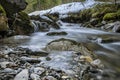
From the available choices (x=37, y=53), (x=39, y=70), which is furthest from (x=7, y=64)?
(x=37, y=53)

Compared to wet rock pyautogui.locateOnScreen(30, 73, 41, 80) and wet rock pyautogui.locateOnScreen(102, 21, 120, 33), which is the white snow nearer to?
wet rock pyautogui.locateOnScreen(102, 21, 120, 33)

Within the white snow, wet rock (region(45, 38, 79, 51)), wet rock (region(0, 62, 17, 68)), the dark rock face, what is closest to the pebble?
wet rock (region(0, 62, 17, 68))

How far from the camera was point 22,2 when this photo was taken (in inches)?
512

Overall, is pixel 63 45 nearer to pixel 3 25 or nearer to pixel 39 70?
pixel 39 70

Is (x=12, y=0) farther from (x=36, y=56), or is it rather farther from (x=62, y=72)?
(x=62, y=72)

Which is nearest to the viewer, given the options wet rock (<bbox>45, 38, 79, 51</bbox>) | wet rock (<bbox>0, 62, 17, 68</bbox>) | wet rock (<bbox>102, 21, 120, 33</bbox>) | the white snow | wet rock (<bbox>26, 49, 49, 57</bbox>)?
wet rock (<bbox>0, 62, 17, 68</bbox>)

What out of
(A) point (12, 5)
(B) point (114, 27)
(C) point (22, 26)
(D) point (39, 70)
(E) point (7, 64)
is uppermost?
(A) point (12, 5)

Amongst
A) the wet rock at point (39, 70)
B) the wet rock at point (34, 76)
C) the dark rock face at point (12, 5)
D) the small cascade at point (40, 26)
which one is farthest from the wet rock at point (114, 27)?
the wet rock at point (34, 76)

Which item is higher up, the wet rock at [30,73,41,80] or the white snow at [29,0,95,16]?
the white snow at [29,0,95,16]

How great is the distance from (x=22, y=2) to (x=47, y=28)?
12.3 feet

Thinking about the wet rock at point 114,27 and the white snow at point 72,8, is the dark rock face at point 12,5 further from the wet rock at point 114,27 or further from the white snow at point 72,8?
the white snow at point 72,8

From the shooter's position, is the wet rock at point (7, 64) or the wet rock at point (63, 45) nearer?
the wet rock at point (7, 64)

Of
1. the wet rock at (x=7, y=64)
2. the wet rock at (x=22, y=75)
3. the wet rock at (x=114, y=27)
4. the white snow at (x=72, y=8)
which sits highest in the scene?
the white snow at (x=72, y=8)

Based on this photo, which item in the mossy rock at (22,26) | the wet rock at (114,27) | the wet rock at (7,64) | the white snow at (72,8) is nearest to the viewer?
the wet rock at (7,64)
